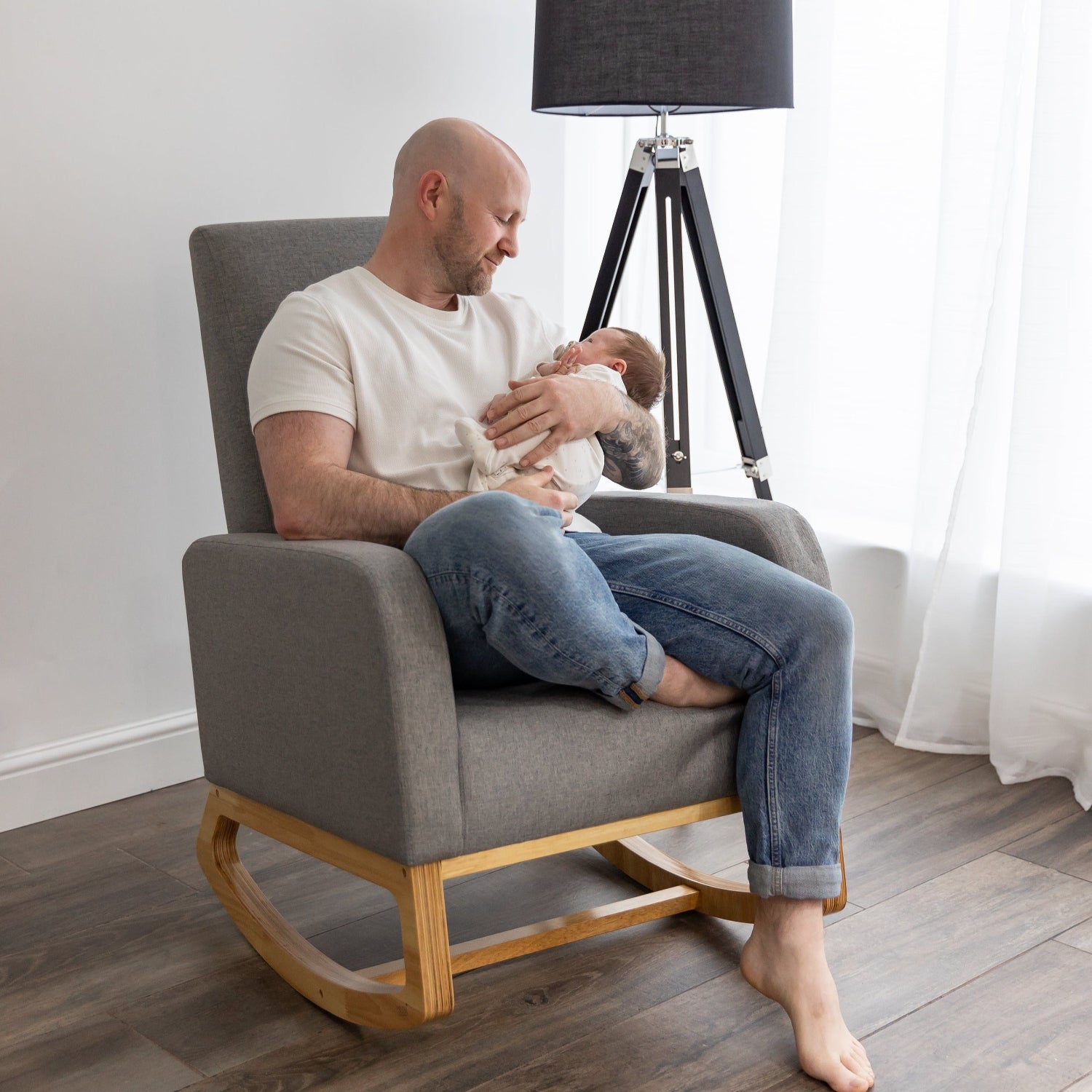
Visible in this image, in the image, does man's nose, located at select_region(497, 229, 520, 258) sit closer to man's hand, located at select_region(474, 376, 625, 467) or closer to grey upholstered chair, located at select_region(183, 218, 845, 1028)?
man's hand, located at select_region(474, 376, 625, 467)

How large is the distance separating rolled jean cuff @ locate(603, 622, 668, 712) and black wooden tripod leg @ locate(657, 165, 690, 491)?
94cm

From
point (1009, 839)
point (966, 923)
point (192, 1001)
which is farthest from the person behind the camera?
point (1009, 839)

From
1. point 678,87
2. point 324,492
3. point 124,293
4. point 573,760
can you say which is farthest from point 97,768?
point 678,87

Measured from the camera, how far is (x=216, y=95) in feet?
7.46

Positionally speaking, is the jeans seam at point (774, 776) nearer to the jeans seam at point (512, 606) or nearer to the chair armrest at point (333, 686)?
the jeans seam at point (512, 606)

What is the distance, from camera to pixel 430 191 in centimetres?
177

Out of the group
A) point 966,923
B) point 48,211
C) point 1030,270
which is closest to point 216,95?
point 48,211

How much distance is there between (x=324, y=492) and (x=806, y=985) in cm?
83

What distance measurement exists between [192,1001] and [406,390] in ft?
2.78

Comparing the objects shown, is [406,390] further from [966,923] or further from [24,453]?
[966,923]

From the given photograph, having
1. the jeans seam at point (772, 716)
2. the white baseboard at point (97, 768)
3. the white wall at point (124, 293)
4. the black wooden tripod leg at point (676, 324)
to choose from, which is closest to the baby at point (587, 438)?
the jeans seam at point (772, 716)

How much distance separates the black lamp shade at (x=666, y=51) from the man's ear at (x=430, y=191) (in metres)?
0.53

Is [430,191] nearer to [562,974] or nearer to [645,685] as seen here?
[645,685]

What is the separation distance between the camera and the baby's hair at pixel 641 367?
193 cm
